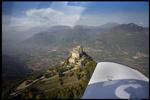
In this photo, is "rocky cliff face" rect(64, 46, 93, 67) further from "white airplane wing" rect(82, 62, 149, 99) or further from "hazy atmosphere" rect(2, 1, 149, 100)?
"white airplane wing" rect(82, 62, 149, 99)

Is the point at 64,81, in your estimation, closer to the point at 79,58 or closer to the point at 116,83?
the point at 79,58

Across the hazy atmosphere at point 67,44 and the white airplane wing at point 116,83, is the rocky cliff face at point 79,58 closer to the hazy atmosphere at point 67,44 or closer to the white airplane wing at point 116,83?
the hazy atmosphere at point 67,44

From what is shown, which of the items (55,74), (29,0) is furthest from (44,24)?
(55,74)

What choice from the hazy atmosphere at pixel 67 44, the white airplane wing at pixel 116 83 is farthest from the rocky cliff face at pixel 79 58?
the white airplane wing at pixel 116 83

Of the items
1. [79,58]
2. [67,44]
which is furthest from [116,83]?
[67,44]

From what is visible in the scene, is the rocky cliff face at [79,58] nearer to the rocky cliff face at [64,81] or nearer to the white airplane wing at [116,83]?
the rocky cliff face at [64,81]

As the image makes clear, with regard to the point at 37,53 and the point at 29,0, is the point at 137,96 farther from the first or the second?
the point at 29,0

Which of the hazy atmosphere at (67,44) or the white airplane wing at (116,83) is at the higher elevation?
the hazy atmosphere at (67,44)

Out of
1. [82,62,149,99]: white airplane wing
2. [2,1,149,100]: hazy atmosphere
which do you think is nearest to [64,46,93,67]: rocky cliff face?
[2,1,149,100]: hazy atmosphere

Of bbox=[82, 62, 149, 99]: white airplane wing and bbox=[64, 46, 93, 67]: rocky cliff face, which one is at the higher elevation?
bbox=[64, 46, 93, 67]: rocky cliff face
